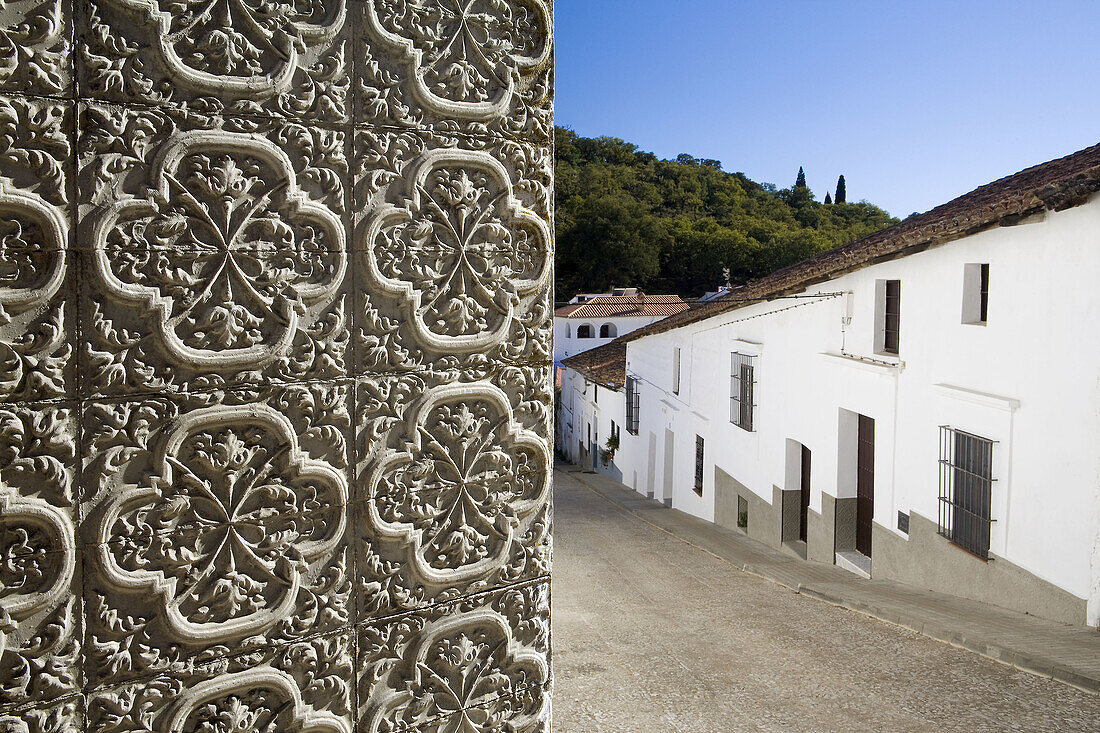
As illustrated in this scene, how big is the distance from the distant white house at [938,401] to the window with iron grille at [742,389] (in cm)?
4

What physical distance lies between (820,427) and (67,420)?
10799 millimetres

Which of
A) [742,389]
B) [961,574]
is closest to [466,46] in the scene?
[961,574]

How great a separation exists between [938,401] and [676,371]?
8578mm

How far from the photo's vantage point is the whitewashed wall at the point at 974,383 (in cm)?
680

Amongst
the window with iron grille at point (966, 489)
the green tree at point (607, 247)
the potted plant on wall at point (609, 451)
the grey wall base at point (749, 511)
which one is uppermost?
the green tree at point (607, 247)

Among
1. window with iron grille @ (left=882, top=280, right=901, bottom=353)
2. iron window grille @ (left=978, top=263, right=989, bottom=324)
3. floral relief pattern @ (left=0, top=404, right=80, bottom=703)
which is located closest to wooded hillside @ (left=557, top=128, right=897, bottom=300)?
window with iron grille @ (left=882, top=280, right=901, bottom=353)

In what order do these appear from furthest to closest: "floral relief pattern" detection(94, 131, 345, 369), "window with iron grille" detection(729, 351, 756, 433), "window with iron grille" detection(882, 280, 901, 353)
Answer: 1. "window with iron grille" detection(729, 351, 756, 433)
2. "window with iron grille" detection(882, 280, 901, 353)
3. "floral relief pattern" detection(94, 131, 345, 369)

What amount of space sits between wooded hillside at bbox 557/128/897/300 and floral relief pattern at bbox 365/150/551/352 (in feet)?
130

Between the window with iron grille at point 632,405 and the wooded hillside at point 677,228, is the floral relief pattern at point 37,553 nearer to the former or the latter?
the window with iron grille at point 632,405

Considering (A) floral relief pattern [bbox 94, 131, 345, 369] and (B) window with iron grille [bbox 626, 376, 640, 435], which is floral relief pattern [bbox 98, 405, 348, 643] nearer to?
(A) floral relief pattern [bbox 94, 131, 345, 369]

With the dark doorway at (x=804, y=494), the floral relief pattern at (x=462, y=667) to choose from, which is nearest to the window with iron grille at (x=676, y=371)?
the dark doorway at (x=804, y=494)

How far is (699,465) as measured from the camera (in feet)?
53.7

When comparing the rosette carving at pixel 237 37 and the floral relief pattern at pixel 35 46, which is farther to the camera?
the rosette carving at pixel 237 37

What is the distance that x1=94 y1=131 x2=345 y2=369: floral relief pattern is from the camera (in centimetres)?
158
